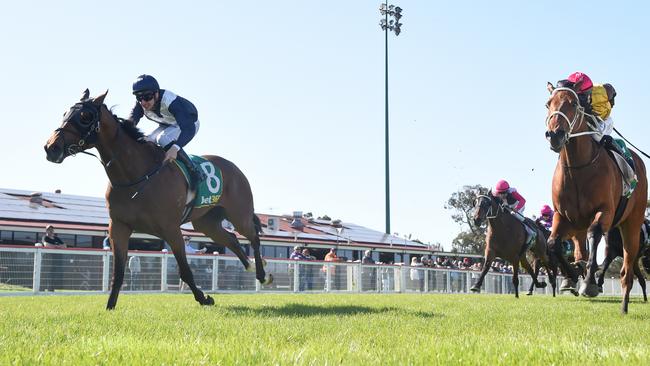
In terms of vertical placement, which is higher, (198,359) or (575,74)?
(575,74)

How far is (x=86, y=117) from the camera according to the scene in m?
8.02

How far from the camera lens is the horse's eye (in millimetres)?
7988

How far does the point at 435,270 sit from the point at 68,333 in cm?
2226

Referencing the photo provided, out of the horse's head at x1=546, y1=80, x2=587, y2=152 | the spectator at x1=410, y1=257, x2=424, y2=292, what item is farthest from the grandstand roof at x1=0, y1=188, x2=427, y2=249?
the horse's head at x1=546, y1=80, x2=587, y2=152

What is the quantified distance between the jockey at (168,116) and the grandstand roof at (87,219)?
2201 cm

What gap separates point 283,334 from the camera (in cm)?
500

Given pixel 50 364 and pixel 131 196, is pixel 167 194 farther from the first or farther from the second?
pixel 50 364

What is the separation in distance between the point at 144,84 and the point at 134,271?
9.54 meters

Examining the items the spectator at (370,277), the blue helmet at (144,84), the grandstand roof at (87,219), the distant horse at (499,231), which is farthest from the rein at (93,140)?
the grandstand roof at (87,219)

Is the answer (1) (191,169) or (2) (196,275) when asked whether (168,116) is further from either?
(2) (196,275)

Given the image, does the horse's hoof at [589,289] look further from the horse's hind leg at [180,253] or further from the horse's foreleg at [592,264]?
the horse's hind leg at [180,253]

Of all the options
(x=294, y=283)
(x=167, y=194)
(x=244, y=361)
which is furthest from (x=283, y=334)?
(x=294, y=283)

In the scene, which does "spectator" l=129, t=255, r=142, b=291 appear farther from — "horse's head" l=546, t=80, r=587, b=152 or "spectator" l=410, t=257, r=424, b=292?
"horse's head" l=546, t=80, r=587, b=152

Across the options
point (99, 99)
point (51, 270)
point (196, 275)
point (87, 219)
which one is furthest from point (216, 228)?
point (87, 219)
